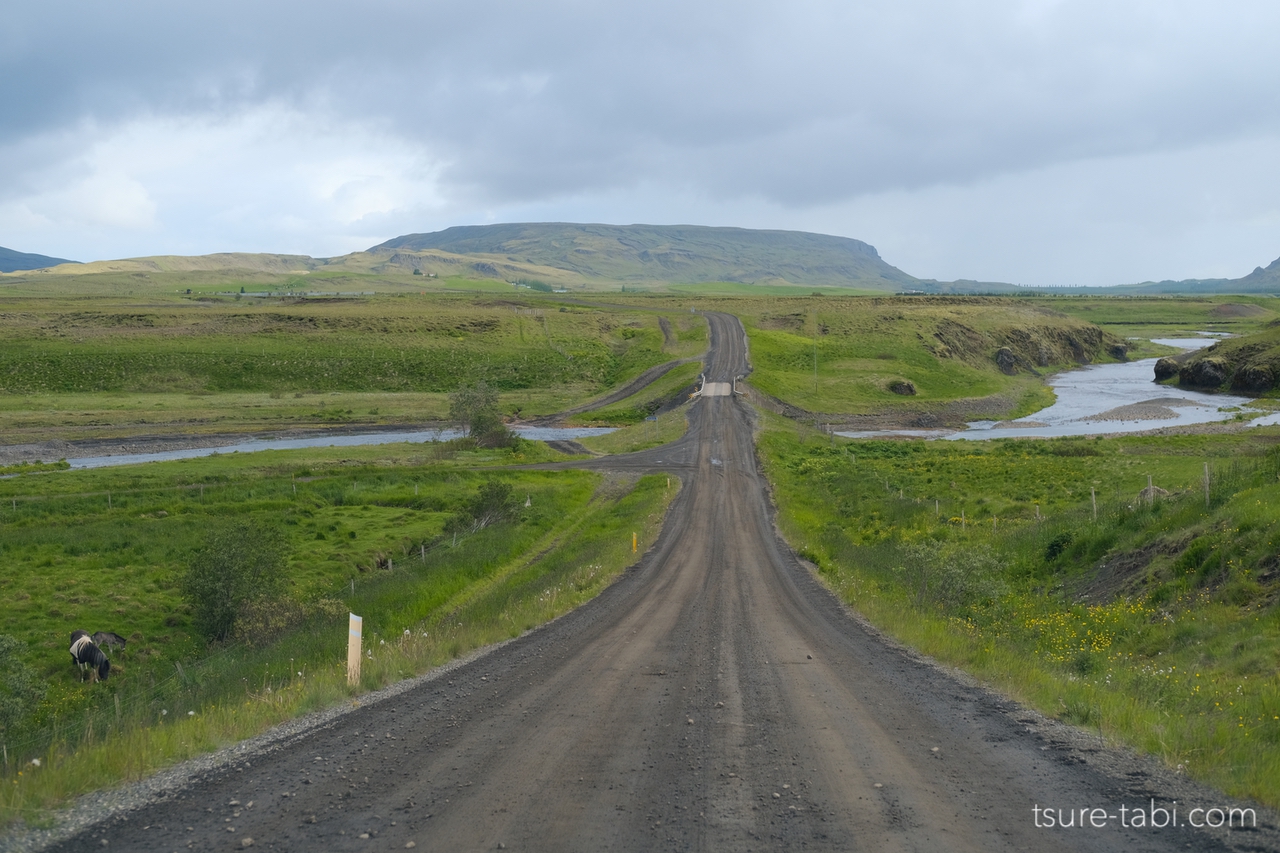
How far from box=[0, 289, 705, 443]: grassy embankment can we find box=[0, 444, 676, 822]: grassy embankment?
73.8ft

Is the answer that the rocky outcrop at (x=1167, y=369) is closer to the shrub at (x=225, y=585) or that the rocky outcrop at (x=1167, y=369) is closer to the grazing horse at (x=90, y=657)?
the shrub at (x=225, y=585)

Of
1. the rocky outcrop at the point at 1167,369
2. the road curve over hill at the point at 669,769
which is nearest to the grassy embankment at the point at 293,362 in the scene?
the rocky outcrop at the point at 1167,369

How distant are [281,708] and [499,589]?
50.9 ft

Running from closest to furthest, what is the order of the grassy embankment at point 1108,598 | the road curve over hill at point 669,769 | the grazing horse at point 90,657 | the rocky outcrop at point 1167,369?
1. the road curve over hill at point 669,769
2. the grassy embankment at point 1108,598
3. the grazing horse at point 90,657
4. the rocky outcrop at point 1167,369

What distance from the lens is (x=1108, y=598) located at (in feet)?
61.6

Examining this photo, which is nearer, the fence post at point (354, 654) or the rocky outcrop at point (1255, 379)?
the fence post at point (354, 654)

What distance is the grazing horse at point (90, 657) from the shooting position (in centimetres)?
2181

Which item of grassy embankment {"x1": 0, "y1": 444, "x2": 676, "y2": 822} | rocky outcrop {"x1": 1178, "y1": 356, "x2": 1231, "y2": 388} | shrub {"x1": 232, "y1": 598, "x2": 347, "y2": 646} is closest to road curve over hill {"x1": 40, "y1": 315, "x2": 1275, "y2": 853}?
grassy embankment {"x1": 0, "y1": 444, "x2": 676, "y2": 822}

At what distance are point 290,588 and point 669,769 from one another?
22.9 m

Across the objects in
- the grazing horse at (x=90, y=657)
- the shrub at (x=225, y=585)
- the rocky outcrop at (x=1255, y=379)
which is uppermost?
the rocky outcrop at (x=1255, y=379)

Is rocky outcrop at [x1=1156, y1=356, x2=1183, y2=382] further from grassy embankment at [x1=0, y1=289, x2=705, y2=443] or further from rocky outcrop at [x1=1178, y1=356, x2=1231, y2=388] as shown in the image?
grassy embankment at [x1=0, y1=289, x2=705, y2=443]

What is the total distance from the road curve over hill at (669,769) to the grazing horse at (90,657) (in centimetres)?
1284

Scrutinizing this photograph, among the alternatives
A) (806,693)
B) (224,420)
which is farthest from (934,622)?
(224,420)

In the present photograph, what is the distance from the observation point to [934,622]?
17562 millimetres
